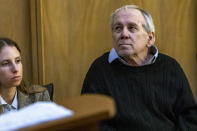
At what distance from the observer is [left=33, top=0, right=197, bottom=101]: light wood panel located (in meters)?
1.94

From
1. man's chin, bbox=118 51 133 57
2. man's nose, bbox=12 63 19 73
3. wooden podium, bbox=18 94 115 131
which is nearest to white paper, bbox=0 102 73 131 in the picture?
wooden podium, bbox=18 94 115 131

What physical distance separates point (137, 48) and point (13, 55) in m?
0.61

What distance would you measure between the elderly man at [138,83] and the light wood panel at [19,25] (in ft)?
1.25

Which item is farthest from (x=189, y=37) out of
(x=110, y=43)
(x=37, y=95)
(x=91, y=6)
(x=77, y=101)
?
(x=77, y=101)

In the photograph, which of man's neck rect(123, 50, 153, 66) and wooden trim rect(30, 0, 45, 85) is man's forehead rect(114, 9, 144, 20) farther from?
wooden trim rect(30, 0, 45, 85)

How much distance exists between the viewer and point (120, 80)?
1.74 m

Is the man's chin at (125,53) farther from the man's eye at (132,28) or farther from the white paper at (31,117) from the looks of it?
the white paper at (31,117)

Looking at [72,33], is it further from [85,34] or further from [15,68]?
[15,68]

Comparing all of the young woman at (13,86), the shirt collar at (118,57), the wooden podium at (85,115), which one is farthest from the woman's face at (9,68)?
the wooden podium at (85,115)

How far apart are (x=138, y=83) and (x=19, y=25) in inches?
28.2

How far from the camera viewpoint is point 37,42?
190 cm

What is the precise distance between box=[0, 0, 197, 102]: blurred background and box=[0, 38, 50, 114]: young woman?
248 mm

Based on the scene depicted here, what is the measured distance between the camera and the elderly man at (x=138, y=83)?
Result: 1.69 metres

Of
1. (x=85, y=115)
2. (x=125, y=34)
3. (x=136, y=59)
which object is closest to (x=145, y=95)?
(x=136, y=59)
